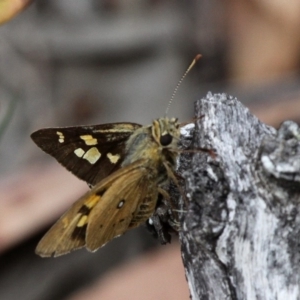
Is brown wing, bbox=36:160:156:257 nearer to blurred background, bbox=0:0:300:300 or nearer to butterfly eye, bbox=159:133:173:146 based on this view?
butterfly eye, bbox=159:133:173:146

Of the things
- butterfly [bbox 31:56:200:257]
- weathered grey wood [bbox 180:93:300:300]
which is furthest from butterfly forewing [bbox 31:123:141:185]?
weathered grey wood [bbox 180:93:300:300]

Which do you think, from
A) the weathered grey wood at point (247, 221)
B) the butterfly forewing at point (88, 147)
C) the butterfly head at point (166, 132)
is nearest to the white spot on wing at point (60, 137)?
the butterfly forewing at point (88, 147)

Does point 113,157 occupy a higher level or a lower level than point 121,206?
higher

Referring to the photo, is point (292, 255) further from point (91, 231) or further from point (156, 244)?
point (156, 244)

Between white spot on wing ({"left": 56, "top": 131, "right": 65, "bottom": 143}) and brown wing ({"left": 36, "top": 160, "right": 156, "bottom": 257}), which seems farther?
white spot on wing ({"left": 56, "top": 131, "right": 65, "bottom": 143})

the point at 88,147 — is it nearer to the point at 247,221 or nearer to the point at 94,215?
the point at 94,215

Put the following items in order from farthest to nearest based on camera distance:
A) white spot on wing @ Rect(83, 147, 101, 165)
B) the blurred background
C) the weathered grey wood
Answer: the blurred background < white spot on wing @ Rect(83, 147, 101, 165) < the weathered grey wood

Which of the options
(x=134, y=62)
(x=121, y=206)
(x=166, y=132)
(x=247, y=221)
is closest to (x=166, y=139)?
(x=166, y=132)
